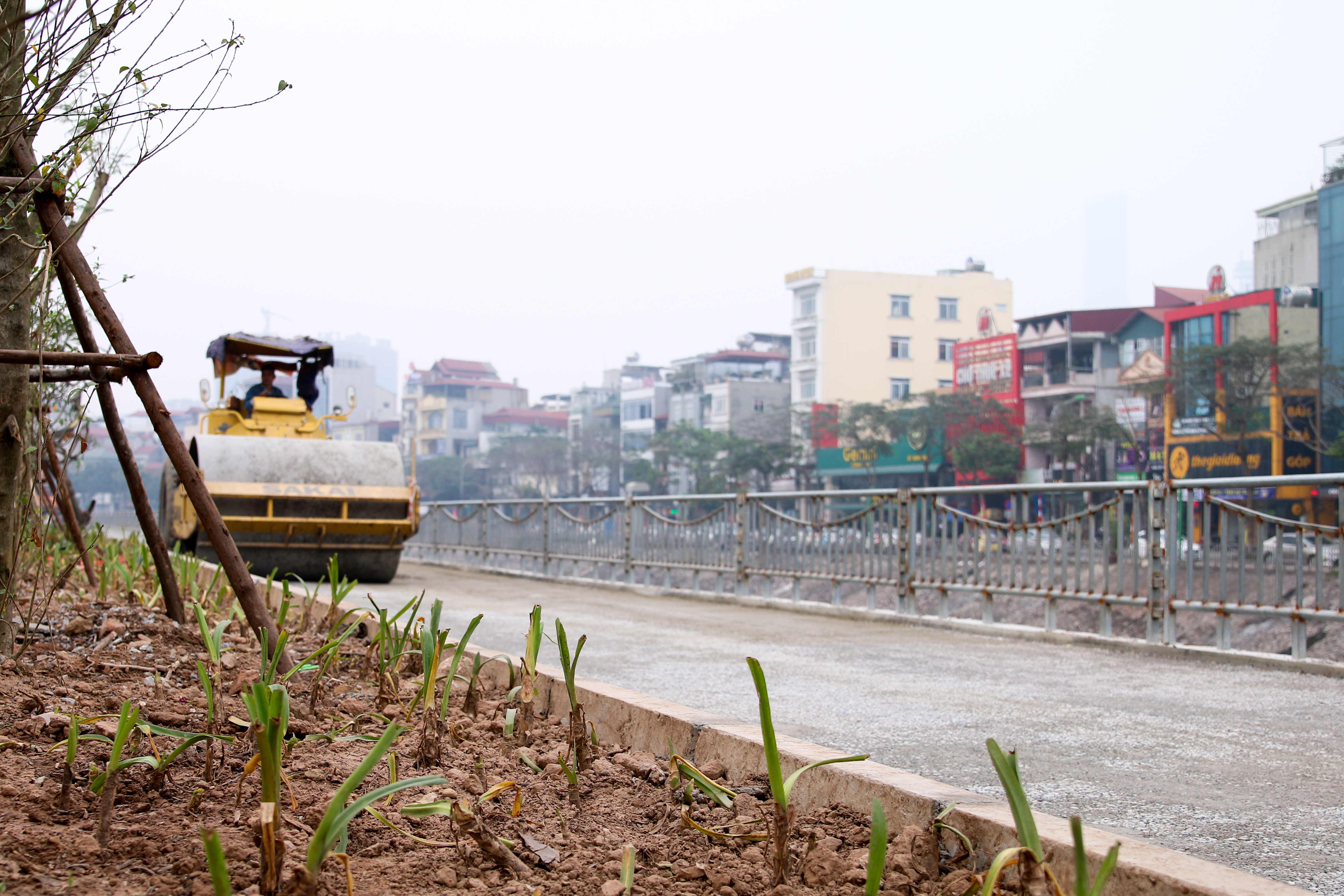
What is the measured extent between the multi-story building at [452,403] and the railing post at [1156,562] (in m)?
101

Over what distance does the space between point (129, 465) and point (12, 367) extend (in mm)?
806

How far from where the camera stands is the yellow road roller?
12930 mm

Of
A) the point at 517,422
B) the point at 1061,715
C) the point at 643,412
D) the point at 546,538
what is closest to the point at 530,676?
the point at 1061,715

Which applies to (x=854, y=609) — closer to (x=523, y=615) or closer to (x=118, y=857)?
(x=523, y=615)

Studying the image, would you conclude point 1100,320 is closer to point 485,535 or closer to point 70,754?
point 485,535

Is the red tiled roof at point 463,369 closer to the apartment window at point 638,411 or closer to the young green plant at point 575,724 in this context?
the apartment window at point 638,411

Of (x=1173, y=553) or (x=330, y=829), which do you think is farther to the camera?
(x=1173, y=553)

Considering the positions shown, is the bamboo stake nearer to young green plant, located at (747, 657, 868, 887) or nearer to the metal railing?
young green plant, located at (747, 657, 868, 887)

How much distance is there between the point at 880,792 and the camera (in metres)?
2.78

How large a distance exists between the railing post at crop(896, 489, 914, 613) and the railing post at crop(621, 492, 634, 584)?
5337mm

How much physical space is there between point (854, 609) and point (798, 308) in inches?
2814

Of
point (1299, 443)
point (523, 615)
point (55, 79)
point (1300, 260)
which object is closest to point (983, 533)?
point (523, 615)

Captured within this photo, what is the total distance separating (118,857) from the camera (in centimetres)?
232

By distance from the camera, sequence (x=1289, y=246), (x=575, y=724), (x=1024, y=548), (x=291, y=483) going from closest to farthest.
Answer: (x=575, y=724), (x=1024, y=548), (x=291, y=483), (x=1289, y=246)
